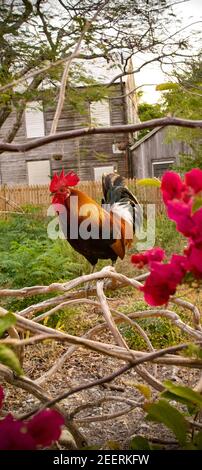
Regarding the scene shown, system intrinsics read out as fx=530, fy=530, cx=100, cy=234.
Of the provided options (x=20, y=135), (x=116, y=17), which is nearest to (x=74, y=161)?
(x=20, y=135)

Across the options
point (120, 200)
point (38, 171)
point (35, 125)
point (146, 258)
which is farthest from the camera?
point (38, 171)

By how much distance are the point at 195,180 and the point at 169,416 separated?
0.19 m

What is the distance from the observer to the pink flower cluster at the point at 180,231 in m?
0.32

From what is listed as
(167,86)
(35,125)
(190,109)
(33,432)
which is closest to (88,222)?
(167,86)

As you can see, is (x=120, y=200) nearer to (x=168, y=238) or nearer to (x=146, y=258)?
(x=146, y=258)

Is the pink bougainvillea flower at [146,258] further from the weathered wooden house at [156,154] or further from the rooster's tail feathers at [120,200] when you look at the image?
the weathered wooden house at [156,154]

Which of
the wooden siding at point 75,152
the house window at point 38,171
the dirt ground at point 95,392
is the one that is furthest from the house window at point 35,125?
the dirt ground at point 95,392

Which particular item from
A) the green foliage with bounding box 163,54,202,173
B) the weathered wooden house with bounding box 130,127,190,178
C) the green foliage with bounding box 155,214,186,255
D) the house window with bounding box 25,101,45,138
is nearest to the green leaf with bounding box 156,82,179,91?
the green foliage with bounding box 155,214,186,255

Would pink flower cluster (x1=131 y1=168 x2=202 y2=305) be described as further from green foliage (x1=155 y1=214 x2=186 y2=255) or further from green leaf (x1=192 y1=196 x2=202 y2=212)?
green foliage (x1=155 y1=214 x2=186 y2=255)

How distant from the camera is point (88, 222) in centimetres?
226

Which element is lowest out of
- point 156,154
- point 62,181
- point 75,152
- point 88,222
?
point 88,222

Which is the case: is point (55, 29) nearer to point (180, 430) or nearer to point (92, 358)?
point (92, 358)

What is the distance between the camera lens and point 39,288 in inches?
38.8

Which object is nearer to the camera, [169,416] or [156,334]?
[169,416]
